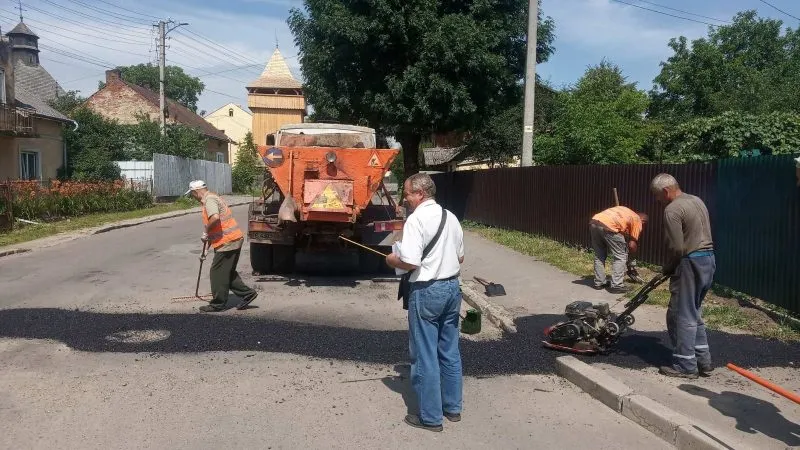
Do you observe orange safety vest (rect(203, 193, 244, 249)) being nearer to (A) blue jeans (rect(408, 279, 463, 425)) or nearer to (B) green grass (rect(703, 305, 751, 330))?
(A) blue jeans (rect(408, 279, 463, 425))

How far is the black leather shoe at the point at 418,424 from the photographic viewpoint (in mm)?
4484

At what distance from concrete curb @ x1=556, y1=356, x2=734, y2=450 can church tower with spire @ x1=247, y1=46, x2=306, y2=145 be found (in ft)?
196

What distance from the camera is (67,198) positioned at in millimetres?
19984

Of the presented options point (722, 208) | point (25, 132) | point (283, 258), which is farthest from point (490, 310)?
point (25, 132)

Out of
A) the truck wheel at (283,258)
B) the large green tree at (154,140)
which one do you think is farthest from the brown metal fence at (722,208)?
the large green tree at (154,140)

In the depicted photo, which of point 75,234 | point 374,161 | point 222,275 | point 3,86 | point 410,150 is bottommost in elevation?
point 75,234

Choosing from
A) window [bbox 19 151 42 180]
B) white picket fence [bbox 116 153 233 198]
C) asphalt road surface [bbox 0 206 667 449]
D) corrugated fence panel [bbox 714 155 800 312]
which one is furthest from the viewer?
white picket fence [bbox 116 153 233 198]

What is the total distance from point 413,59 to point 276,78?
55198mm

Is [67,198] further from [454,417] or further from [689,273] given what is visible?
[689,273]

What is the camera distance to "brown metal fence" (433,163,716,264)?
10.0 metres

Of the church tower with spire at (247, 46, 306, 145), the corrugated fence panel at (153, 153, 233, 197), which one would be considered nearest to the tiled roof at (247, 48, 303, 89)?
the church tower with spire at (247, 46, 306, 145)

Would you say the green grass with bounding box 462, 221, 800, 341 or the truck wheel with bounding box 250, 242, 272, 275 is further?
the truck wheel with bounding box 250, 242, 272, 275

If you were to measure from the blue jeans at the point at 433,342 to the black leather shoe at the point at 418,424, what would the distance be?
0.10ft

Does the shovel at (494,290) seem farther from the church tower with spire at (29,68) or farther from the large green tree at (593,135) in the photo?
the church tower with spire at (29,68)
